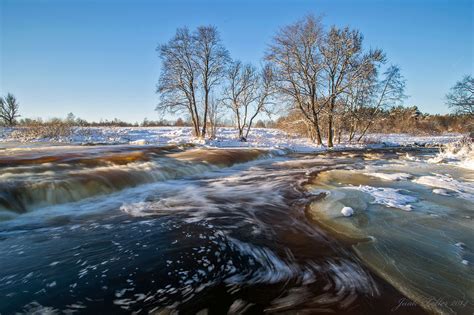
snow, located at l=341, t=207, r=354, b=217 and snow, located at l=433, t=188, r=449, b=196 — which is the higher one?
snow, located at l=341, t=207, r=354, b=217

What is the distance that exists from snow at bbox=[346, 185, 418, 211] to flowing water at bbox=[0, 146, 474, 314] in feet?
0.13

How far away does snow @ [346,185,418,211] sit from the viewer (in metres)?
5.31

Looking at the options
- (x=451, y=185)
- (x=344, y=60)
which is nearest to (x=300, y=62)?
(x=344, y=60)

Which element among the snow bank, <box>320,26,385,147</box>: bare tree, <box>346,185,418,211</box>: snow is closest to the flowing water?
<box>346,185,418,211</box>: snow

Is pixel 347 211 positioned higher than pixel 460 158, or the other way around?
pixel 347 211

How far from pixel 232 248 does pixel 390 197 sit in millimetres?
3789

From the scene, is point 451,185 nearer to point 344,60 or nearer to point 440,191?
Result: point 440,191

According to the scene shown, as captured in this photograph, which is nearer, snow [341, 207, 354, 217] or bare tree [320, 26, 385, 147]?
snow [341, 207, 354, 217]

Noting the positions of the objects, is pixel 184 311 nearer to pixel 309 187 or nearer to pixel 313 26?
pixel 309 187

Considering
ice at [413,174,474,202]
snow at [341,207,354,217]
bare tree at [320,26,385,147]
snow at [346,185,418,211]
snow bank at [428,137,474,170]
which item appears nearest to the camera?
snow at [341,207,354,217]

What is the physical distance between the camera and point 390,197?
19.2 feet

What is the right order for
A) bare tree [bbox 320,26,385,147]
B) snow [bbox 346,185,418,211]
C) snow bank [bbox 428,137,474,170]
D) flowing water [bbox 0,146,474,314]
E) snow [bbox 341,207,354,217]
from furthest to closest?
1. bare tree [bbox 320,26,385,147]
2. snow bank [bbox 428,137,474,170]
3. snow [bbox 346,185,418,211]
4. snow [bbox 341,207,354,217]
5. flowing water [bbox 0,146,474,314]

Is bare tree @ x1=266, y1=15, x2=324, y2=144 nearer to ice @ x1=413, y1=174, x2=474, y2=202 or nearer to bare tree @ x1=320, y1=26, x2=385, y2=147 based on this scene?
bare tree @ x1=320, y1=26, x2=385, y2=147

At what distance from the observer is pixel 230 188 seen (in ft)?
25.4
